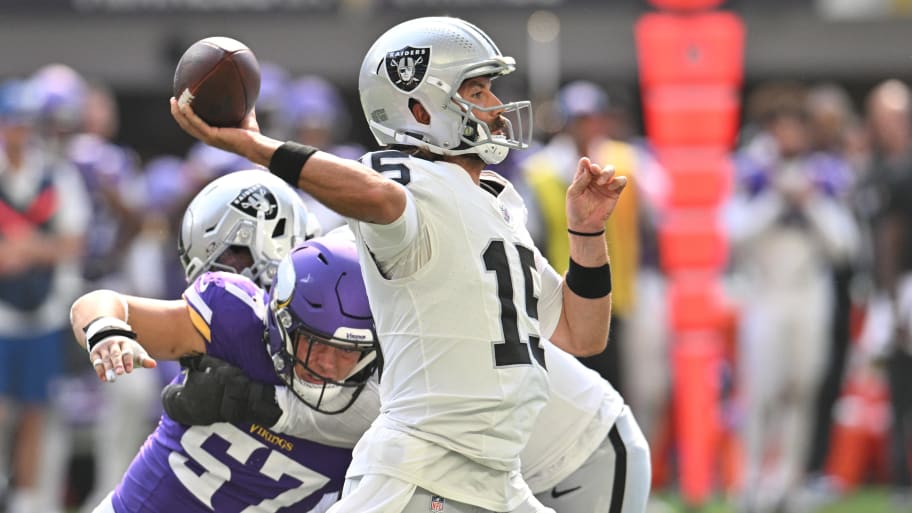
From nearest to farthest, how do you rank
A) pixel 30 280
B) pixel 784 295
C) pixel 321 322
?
pixel 321 322 → pixel 30 280 → pixel 784 295

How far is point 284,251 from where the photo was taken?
4102 mm

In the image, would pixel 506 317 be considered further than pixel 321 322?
No

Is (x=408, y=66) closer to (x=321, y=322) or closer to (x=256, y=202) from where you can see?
(x=321, y=322)

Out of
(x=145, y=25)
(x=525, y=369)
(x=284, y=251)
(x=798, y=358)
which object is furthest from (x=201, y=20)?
(x=525, y=369)

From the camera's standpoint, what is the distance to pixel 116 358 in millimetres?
3256

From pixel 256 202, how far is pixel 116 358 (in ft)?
2.98

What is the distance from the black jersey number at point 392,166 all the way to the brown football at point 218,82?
0.29m

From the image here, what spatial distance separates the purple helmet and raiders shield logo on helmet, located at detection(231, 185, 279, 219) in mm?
429

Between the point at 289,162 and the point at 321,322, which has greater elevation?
the point at 289,162

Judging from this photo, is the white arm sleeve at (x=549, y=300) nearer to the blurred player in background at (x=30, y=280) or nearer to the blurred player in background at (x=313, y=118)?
the blurred player in background at (x=313, y=118)

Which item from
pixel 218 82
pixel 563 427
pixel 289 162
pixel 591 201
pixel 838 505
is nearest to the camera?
pixel 289 162

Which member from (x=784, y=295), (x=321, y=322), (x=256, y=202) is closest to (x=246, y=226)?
(x=256, y=202)

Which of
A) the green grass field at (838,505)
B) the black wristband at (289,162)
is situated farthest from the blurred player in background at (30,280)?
the black wristband at (289,162)

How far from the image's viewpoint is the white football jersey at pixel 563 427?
3984 mm
